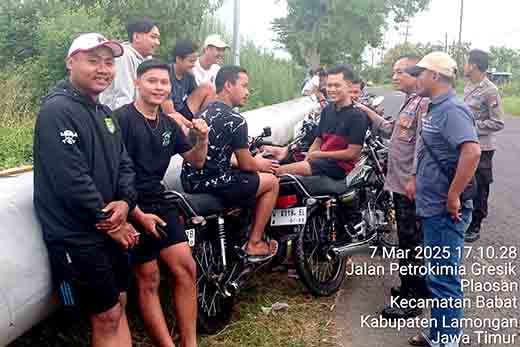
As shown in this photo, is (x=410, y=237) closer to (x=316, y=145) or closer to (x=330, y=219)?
(x=330, y=219)

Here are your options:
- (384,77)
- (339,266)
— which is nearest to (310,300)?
(339,266)

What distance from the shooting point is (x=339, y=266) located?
16.3ft

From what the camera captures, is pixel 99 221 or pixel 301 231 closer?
pixel 99 221

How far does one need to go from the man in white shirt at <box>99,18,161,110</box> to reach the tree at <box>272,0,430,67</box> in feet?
114

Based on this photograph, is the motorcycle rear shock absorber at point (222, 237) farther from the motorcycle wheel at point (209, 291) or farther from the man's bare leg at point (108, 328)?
the man's bare leg at point (108, 328)

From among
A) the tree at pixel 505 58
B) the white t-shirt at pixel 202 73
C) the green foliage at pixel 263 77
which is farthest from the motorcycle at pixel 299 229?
the tree at pixel 505 58

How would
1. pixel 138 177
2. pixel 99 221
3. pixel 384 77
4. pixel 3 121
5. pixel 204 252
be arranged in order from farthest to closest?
pixel 384 77 → pixel 3 121 → pixel 204 252 → pixel 138 177 → pixel 99 221

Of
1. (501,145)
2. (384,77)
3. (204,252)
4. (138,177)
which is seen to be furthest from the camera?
(384,77)

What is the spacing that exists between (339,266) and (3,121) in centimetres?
590

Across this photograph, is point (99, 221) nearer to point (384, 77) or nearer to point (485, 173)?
point (485, 173)

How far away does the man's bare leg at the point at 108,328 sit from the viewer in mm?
2847

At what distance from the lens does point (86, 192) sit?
2635mm

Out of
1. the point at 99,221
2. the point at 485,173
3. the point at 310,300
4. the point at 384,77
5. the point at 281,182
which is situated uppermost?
the point at 99,221

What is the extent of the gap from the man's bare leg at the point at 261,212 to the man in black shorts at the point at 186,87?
103cm
